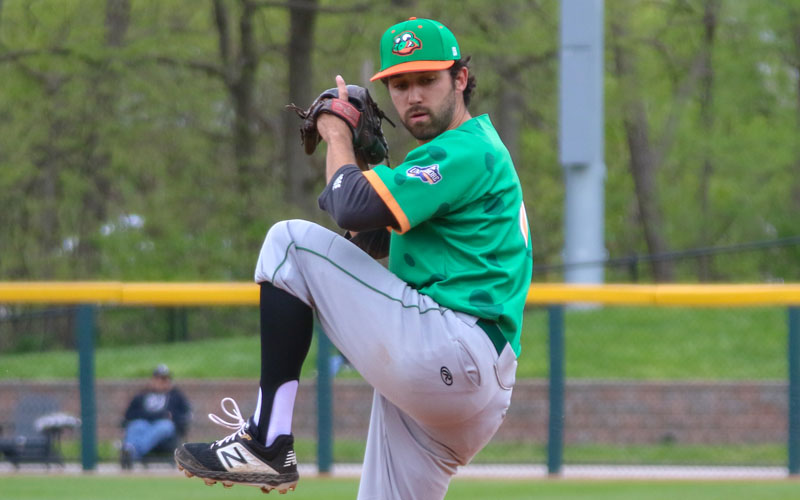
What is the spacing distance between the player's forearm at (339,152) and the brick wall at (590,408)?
678cm

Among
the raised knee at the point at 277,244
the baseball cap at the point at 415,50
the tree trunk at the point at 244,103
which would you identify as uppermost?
the tree trunk at the point at 244,103

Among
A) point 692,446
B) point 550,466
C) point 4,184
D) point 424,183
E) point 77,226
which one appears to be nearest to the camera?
point 424,183

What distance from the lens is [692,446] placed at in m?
10.1

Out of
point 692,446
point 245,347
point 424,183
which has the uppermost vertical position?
point 424,183

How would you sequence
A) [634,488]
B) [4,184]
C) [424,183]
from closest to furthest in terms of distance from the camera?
[424,183] < [634,488] < [4,184]

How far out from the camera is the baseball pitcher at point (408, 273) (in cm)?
326

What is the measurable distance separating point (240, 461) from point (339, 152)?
3.30 ft

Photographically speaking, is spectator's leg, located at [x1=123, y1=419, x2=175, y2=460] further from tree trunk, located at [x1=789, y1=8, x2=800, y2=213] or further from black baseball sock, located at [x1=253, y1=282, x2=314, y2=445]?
tree trunk, located at [x1=789, y1=8, x2=800, y2=213]

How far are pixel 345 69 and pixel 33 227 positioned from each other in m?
6.35

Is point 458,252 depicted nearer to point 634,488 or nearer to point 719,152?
point 634,488

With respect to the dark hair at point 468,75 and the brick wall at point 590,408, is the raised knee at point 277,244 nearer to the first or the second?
the dark hair at point 468,75

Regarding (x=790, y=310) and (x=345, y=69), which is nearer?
(x=790, y=310)

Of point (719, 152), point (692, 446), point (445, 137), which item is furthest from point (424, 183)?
point (719, 152)

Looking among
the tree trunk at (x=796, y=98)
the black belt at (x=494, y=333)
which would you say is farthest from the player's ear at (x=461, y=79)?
the tree trunk at (x=796, y=98)
